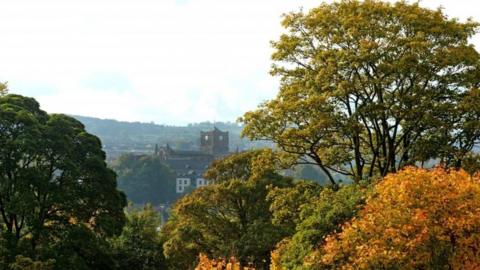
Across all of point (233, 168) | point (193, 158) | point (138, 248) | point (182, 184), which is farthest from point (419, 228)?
point (193, 158)

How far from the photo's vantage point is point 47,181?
2272 cm

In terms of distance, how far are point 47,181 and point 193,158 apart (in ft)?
432

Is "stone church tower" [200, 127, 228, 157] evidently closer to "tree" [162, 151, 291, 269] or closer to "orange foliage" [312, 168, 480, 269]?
"tree" [162, 151, 291, 269]

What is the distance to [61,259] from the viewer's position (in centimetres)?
2156

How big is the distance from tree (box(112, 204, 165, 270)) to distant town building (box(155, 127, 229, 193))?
306 ft

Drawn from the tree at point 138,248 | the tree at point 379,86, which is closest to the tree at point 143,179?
the tree at point 138,248

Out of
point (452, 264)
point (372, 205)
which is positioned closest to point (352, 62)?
point (372, 205)

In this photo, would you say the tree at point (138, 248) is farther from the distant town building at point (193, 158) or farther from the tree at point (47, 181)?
the distant town building at point (193, 158)

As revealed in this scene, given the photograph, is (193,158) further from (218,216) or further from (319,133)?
(319,133)

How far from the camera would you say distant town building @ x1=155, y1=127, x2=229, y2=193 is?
13720cm

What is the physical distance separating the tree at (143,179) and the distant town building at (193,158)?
8.85 metres

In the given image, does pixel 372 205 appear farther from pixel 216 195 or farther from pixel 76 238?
pixel 216 195

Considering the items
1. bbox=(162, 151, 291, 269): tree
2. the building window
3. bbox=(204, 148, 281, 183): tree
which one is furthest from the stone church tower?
bbox=(162, 151, 291, 269): tree

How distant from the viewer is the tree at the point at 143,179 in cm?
11244
